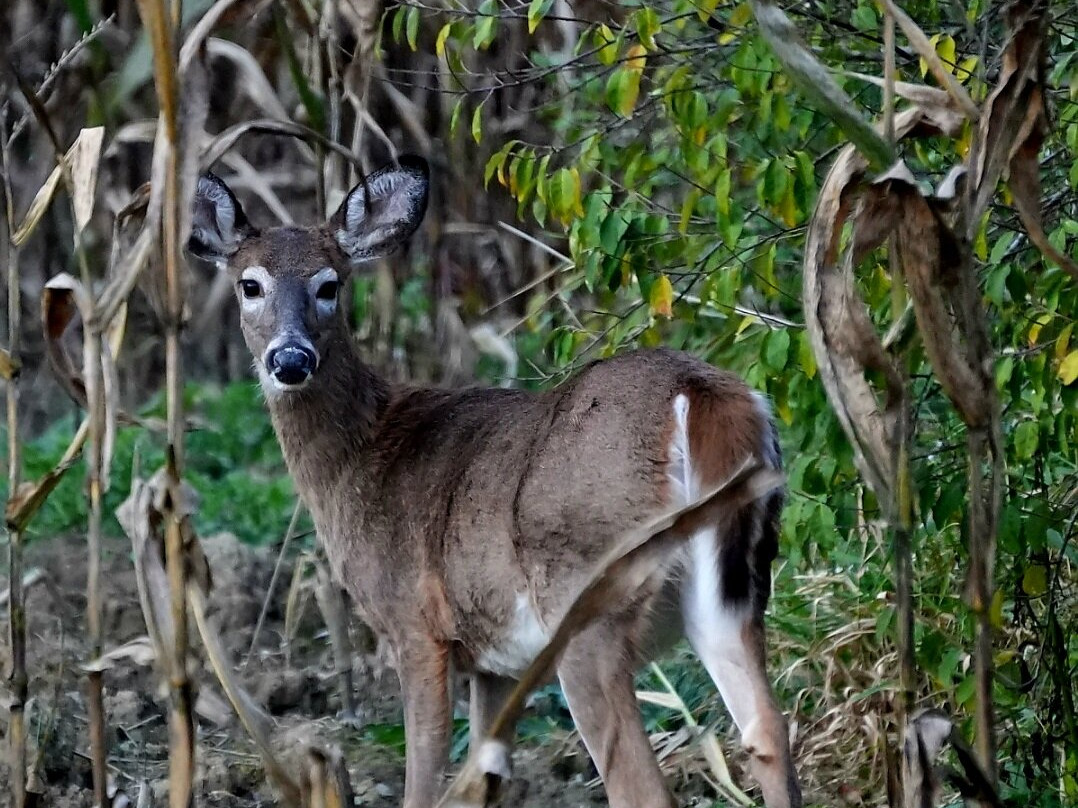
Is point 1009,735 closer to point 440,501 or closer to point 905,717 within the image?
point 440,501

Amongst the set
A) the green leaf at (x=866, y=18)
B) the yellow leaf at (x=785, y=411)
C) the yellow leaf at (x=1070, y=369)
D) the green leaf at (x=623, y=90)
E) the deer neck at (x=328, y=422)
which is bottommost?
the yellow leaf at (x=1070, y=369)

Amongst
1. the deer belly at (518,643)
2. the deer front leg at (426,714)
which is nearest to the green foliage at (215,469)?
the deer front leg at (426,714)

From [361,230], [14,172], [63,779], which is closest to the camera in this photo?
[63,779]

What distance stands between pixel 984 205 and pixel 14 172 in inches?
349

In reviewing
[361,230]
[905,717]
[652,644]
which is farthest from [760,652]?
[361,230]

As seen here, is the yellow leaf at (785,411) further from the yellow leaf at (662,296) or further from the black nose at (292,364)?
the black nose at (292,364)

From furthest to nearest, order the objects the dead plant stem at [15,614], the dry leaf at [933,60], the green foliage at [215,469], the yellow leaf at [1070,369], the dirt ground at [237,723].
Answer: the green foliage at [215,469] → the dirt ground at [237,723] → the yellow leaf at [1070,369] → the dead plant stem at [15,614] → the dry leaf at [933,60]

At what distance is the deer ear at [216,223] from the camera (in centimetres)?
508

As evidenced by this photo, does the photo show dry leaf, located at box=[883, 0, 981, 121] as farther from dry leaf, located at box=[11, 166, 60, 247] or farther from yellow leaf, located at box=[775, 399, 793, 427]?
yellow leaf, located at box=[775, 399, 793, 427]

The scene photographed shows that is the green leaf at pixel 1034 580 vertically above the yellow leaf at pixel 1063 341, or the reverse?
the yellow leaf at pixel 1063 341

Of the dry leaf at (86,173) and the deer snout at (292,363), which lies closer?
the dry leaf at (86,173)

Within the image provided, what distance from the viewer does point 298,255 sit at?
500cm

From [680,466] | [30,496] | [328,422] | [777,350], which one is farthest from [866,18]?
[30,496]

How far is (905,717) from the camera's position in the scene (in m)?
2.23
